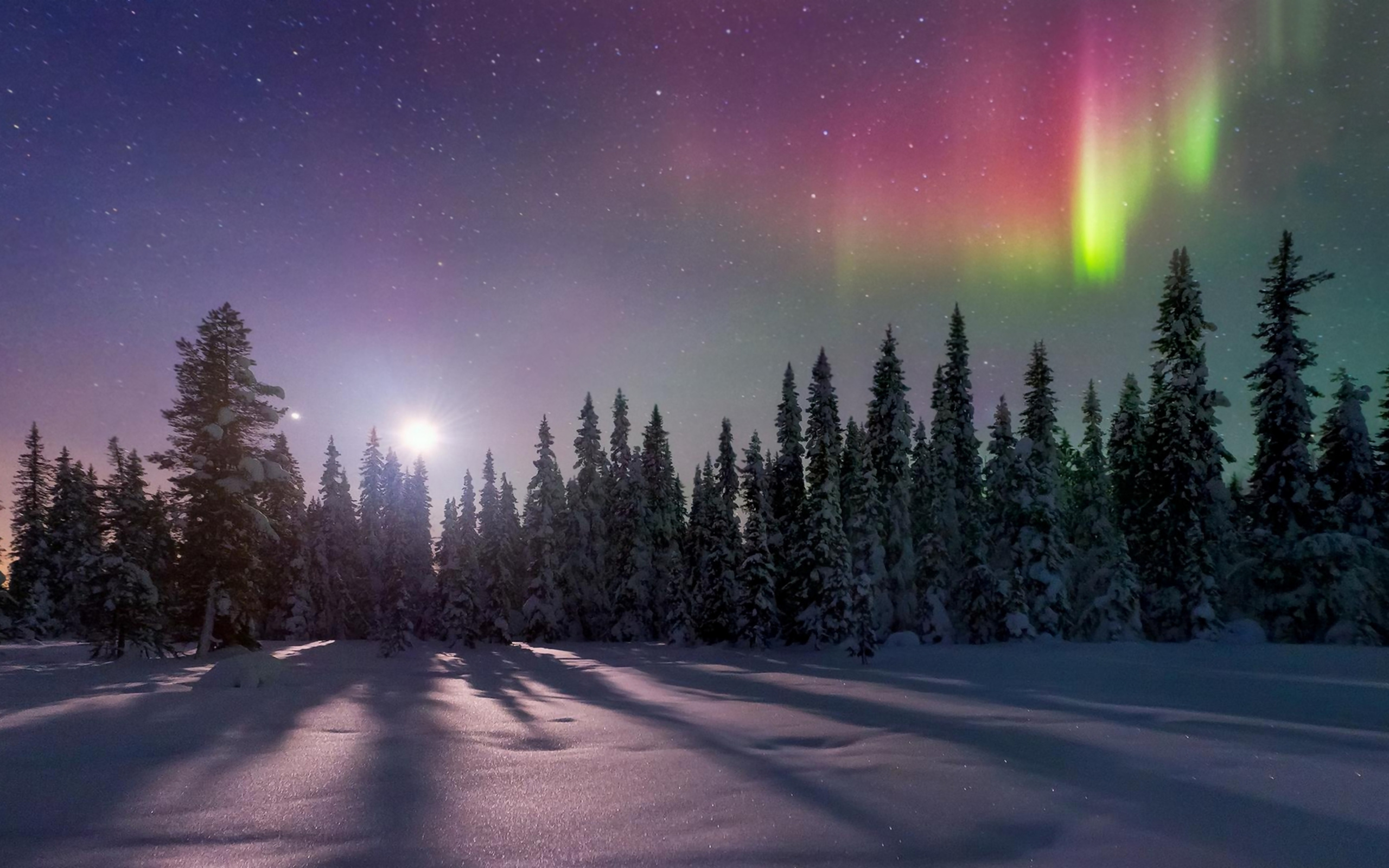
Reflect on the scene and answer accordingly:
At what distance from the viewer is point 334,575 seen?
56.8 metres

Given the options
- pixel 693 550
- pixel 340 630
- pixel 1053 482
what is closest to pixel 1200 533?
pixel 1053 482

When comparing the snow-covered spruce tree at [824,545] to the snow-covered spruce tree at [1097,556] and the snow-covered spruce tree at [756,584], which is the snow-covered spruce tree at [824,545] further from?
the snow-covered spruce tree at [1097,556]

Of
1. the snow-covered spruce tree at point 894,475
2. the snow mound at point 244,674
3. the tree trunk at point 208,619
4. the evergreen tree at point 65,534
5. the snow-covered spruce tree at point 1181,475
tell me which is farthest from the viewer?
the evergreen tree at point 65,534

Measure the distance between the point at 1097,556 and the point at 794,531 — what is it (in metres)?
18.7

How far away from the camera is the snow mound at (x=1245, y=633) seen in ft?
97.8

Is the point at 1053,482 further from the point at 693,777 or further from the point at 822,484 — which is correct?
the point at 693,777

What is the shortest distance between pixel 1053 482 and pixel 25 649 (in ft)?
169

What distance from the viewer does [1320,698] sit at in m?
15.5

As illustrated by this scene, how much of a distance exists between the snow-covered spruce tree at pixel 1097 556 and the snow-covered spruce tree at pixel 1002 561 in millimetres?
3590

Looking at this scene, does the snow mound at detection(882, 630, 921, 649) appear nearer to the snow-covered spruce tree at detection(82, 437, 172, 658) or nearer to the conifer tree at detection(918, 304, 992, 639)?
the conifer tree at detection(918, 304, 992, 639)

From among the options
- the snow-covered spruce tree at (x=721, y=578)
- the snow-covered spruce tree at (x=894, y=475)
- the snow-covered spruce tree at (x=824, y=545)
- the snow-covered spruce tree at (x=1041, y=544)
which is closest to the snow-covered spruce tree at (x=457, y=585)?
the snow-covered spruce tree at (x=721, y=578)

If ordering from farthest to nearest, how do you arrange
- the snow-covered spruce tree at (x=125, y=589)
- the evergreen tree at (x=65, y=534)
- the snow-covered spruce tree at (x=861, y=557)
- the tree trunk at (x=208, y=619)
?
the evergreen tree at (x=65, y=534) → the snow-covered spruce tree at (x=861, y=557) → the tree trunk at (x=208, y=619) → the snow-covered spruce tree at (x=125, y=589)

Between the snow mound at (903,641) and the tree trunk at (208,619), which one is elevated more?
the tree trunk at (208,619)

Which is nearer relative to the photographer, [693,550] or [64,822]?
[64,822]
